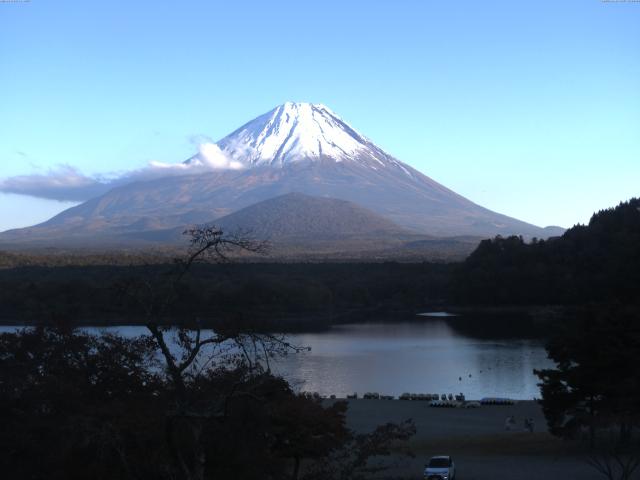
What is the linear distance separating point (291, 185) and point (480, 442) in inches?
5020

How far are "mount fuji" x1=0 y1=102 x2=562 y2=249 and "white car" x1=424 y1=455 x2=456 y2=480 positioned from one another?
373 ft

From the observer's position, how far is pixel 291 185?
13888cm

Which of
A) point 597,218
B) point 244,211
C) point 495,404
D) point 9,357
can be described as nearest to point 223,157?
point 244,211

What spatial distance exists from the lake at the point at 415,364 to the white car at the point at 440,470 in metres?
6.26

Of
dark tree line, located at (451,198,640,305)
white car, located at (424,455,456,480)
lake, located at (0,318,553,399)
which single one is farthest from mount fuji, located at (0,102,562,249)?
white car, located at (424,455,456,480)

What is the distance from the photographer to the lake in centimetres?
1967

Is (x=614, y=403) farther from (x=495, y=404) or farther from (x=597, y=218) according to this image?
(x=597, y=218)

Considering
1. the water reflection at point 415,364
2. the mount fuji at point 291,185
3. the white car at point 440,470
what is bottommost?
the water reflection at point 415,364

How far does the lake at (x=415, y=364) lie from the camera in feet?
64.5

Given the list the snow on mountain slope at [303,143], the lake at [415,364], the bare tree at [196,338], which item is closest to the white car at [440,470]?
the bare tree at [196,338]

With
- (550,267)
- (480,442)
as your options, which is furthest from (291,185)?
(480,442)

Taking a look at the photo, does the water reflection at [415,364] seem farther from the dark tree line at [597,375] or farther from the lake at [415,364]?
the dark tree line at [597,375]

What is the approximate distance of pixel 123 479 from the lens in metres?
5.18

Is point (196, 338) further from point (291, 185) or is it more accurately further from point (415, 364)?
point (291, 185)
